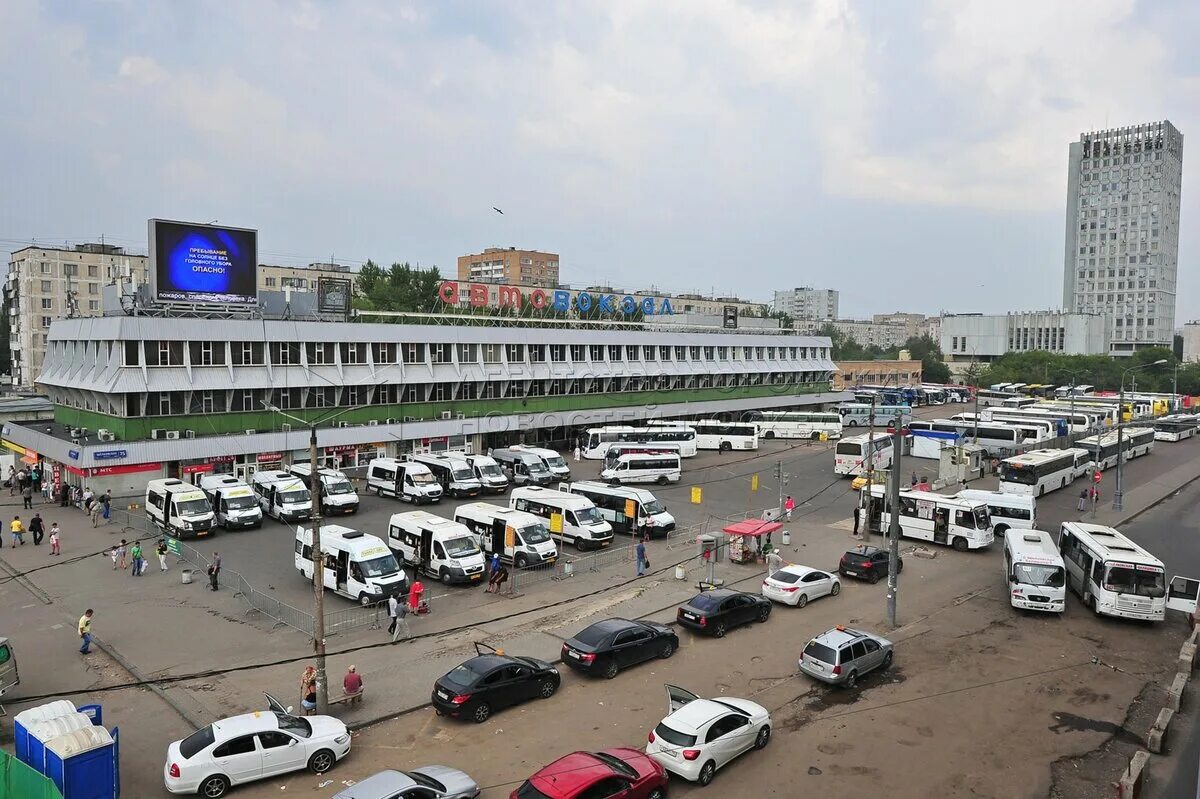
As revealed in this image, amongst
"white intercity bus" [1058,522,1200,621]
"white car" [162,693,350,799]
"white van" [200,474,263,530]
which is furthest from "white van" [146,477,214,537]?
"white intercity bus" [1058,522,1200,621]

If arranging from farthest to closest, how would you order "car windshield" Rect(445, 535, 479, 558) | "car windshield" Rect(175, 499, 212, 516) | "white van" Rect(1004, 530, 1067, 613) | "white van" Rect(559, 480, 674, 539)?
"white van" Rect(559, 480, 674, 539)
"car windshield" Rect(175, 499, 212, 516)
"car windshield" Rect(445, 535, 479, 558)
"white van" Rect(1004, 530, 1067, 613)

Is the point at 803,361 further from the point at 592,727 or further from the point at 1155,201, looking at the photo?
the point at 1155,201

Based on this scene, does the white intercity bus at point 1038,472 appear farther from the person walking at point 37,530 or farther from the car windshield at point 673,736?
the person walking at point 37,530

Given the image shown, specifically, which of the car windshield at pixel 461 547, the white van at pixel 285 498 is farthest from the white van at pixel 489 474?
the car windshield at pixel 461 547

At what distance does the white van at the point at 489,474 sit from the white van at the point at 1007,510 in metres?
23.3

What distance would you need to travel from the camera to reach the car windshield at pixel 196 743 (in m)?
13.4

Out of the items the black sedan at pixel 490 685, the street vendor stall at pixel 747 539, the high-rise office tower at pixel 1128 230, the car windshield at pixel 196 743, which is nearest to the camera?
the car windshield at pixel 196 743

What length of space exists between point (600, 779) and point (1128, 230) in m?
198

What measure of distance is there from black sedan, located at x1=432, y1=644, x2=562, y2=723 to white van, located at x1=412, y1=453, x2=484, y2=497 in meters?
24.1

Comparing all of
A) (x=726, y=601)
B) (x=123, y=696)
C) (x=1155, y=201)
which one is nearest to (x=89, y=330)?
(x=123, y=696)

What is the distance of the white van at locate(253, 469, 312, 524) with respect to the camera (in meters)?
35.0

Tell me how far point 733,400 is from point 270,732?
6855 centimetres

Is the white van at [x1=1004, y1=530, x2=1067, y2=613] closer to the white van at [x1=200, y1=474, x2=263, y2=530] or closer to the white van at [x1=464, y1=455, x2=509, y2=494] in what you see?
the white van at [x1=464, y1=455, x2=509, y2=494]

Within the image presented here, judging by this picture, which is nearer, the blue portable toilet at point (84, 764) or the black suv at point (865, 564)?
the blue portable toilet at point (84, 764)
